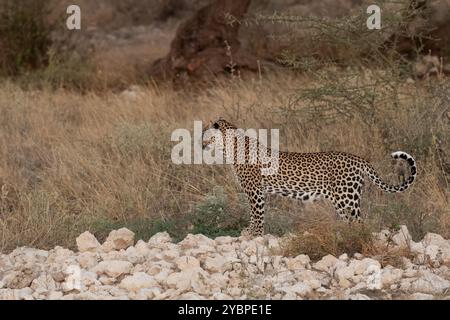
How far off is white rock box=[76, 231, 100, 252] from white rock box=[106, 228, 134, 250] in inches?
3.9

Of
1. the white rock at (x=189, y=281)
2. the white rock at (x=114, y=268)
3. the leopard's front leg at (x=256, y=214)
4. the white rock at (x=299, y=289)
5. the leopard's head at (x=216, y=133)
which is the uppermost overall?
A: the leopard's head at (x=216, y=133)

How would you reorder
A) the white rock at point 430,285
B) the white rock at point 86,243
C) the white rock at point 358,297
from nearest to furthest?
1. the white rock at point 358,297
2. the white rock at point 430,285
3. the white rock at point 86,243

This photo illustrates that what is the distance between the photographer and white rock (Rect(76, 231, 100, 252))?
6.79 metres

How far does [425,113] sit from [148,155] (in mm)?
2696

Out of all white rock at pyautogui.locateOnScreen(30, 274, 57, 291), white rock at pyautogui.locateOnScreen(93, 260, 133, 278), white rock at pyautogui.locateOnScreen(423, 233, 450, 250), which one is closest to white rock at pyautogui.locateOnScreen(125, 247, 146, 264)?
white rock at pyautogui.locateOnScreen(93, 260, 133, 278)

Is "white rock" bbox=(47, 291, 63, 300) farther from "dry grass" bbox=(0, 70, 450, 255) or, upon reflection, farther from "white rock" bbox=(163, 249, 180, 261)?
"dry grass" bbox=(0, 70, 450, 255)

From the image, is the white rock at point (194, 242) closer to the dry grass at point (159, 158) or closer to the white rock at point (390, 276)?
the dry grass at point (159, 158)

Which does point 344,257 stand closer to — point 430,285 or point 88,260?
point 430,285

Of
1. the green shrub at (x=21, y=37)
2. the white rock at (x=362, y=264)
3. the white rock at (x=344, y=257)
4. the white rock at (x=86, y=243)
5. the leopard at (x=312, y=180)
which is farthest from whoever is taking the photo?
the green shrub at (x=21, y=37)

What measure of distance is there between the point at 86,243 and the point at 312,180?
1833 mm

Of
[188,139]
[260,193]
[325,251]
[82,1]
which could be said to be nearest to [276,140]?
[188,139]

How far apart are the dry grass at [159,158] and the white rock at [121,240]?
608 millimetres

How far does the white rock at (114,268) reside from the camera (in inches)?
243

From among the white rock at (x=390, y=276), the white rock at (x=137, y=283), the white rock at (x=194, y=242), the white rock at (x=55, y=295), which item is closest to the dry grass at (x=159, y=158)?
the white rock at (x=390, y=276)
